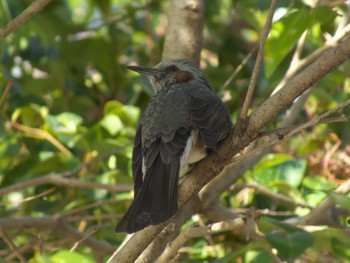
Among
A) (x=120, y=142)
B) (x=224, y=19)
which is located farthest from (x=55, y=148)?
(x=224, y=19)

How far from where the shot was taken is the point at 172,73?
4.39 metres

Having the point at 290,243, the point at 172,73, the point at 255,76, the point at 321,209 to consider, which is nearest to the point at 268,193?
the point at 321,209

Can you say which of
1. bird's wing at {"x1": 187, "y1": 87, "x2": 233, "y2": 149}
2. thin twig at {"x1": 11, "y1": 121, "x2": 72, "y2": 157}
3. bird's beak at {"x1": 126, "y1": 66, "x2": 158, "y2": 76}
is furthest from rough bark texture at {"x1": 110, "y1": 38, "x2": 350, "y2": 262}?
thin twig at {"x1": 11, "y1": 121, "x2": 72, "y2": 157}

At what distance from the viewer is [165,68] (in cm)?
441

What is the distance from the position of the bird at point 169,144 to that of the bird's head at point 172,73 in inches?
7.9

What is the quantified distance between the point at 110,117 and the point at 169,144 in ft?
3.61

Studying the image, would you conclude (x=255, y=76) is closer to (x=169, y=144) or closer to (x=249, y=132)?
(x=249, y=132)

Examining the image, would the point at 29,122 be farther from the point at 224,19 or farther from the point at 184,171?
the point at 224,19

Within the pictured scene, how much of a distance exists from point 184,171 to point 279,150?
5.00 feet

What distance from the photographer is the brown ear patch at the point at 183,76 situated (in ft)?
14.1

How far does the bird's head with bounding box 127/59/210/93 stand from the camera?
14.1 ft

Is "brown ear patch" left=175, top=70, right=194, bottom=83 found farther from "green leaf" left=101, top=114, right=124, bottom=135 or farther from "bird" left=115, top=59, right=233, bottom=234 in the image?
"green leaf" left=101, top=114, right=124, bottom=135

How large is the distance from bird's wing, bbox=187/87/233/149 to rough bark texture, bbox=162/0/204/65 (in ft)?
1.34

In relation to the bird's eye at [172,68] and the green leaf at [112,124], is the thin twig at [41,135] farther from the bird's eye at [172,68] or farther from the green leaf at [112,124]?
the bird's eye at [172,68]
